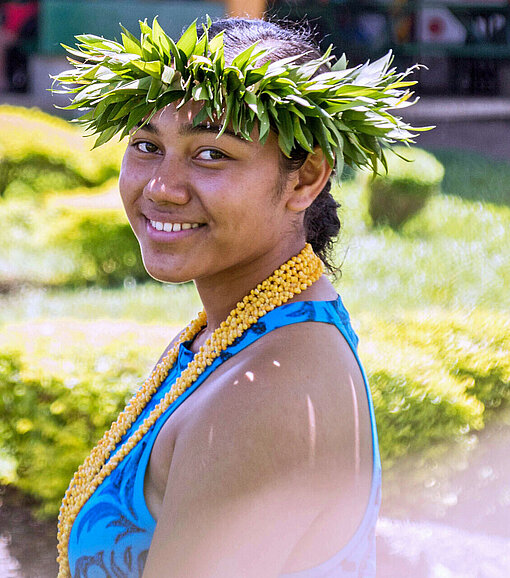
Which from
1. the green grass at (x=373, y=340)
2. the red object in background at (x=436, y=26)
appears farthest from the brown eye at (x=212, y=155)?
the red object in background at (x=436, y=26)

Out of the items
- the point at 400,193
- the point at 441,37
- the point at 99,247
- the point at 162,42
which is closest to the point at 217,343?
the point at 162,42

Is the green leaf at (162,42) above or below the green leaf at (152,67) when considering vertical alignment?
above

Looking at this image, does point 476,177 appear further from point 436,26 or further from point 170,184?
point 170,184

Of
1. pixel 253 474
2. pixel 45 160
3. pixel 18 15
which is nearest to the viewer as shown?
pixel 253 474

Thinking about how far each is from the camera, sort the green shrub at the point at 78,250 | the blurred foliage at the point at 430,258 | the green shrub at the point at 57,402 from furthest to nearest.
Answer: the green shrub at the point at 78,250
the blurred foliage at the point at 430,258
the green shrub at the point at 57,402

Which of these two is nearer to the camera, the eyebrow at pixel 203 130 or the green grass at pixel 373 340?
the eyebrow at pixel 203 130

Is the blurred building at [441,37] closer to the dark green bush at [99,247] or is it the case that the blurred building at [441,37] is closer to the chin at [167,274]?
the dark green bush at [99,247]

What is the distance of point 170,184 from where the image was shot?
1.67m

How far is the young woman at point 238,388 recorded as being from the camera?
1.46m

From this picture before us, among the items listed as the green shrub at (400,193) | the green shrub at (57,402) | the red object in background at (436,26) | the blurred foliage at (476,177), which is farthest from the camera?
the red object in background at (436,26)

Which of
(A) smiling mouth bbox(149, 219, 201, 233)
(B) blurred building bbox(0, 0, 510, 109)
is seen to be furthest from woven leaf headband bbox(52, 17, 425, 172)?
(B) blurred building bbox(0, 0, 510, 109)

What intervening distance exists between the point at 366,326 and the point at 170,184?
3489mm

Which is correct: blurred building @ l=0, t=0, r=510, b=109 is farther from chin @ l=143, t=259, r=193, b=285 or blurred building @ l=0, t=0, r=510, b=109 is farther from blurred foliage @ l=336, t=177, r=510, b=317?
chin @ l=143, t=259, r=193, b=285

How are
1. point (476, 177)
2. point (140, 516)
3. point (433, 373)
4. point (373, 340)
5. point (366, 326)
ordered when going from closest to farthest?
point (140, 516)
point (433, 373)
point (373, 340)
point (366, 326)
point (476, 177)
